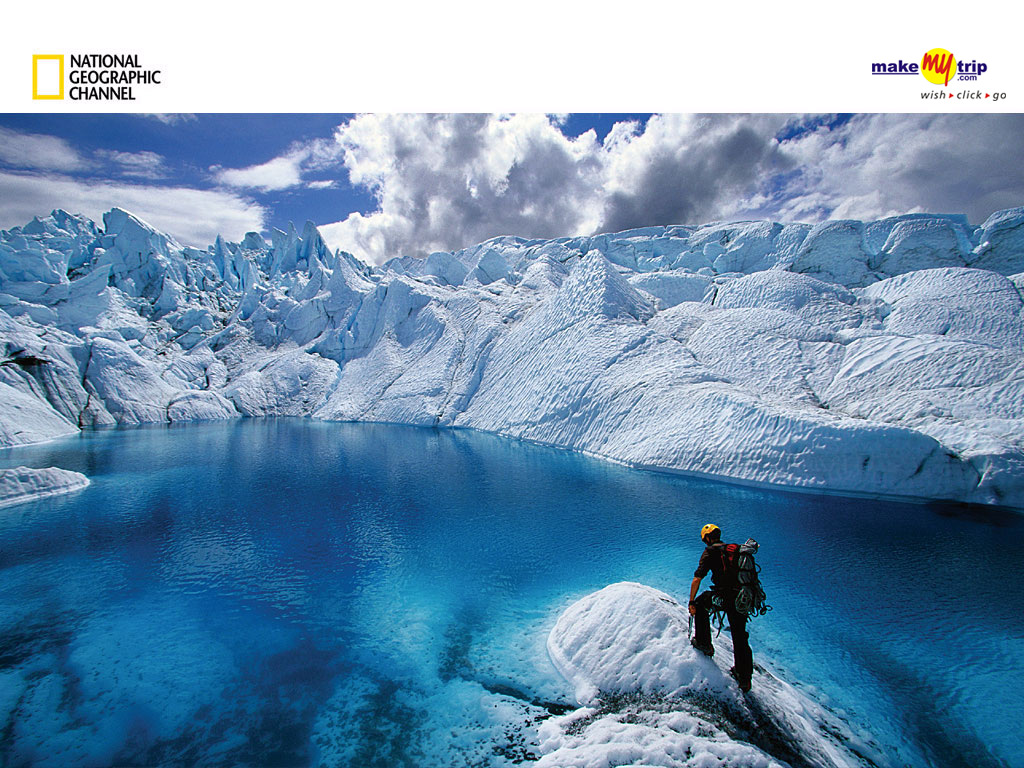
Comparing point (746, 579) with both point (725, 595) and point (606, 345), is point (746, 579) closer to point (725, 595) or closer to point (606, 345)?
point (725, 595)

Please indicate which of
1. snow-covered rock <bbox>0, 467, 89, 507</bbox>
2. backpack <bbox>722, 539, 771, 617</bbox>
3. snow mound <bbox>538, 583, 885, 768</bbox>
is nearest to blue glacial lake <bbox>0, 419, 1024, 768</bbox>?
snow mound <bbox>538, 583, 885, 768</bbox>

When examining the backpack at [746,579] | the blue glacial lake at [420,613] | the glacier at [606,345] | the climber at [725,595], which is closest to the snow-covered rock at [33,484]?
the blue glacial lake at [420,613]

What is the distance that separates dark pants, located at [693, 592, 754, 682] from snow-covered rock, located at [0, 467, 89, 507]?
21.8 m

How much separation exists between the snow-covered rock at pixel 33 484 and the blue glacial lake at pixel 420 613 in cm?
93

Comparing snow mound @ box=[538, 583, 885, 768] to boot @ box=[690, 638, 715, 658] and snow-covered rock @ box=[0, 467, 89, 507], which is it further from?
snow-covered rock @ box=[0, 467, 89, 507]

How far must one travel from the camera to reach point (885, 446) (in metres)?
15.6

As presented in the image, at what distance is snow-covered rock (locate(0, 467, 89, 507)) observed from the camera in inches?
619

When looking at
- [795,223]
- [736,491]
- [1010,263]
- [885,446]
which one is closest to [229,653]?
[736,491]

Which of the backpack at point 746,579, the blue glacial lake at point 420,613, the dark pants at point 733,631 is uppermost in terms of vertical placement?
the backpack at point 746,579

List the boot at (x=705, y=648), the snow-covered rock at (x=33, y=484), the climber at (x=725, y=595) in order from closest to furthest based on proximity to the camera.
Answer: the climber at (x=725, y=595), the boot at (x=705, y=648), the snow-covered rock at (x=33, y=484)

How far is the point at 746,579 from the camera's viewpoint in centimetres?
503

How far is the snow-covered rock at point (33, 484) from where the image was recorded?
15711 mm
